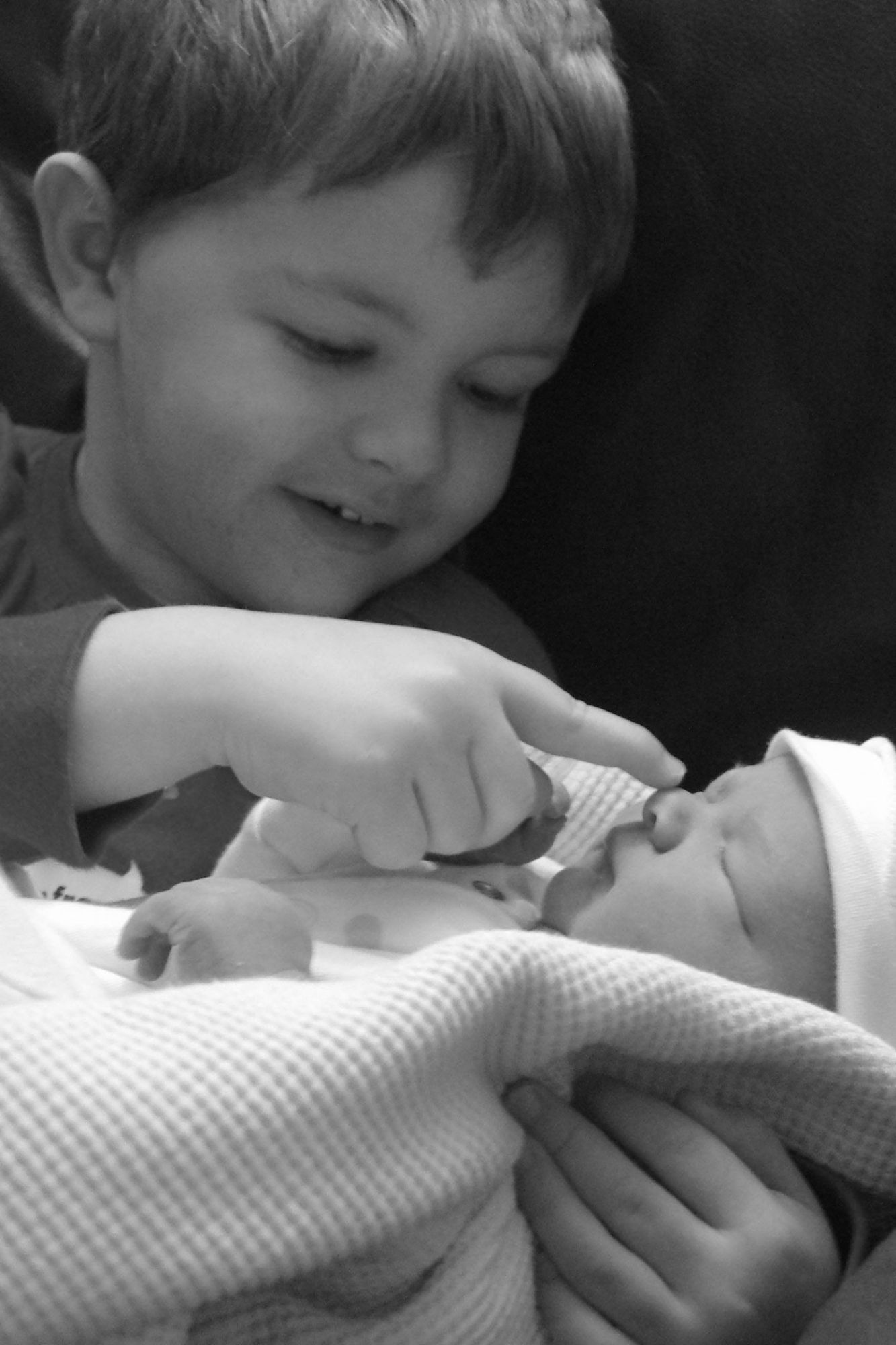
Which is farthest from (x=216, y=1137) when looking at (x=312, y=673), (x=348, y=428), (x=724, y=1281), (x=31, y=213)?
(x=31, y=213)

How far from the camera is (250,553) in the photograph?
120 cm

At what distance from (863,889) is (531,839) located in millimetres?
242

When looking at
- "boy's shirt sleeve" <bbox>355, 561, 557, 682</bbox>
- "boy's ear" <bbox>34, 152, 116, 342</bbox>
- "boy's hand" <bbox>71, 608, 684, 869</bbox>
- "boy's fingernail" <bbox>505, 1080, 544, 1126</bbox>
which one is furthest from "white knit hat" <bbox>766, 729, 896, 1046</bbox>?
"boy's ear" <bbox>34, 152, 116, 342</bbox>

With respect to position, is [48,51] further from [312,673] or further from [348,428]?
[312,673]

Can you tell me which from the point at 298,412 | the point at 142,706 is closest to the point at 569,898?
the point at 142,706

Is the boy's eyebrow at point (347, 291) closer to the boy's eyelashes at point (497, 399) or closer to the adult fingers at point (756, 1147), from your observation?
the boy's eyelashes at point (497, 399)

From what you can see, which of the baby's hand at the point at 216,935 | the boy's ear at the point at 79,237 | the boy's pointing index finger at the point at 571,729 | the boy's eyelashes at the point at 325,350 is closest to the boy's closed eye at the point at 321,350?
the boy's eyelashes at the point at 325,350

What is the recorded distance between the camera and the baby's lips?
102cm

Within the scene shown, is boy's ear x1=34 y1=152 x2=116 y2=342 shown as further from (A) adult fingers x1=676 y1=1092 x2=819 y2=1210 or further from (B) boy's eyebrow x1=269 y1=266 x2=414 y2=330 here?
(A) adult fingers x1=676 y1=1092 x2=819 y2=1210

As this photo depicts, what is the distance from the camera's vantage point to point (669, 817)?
0.95 metres

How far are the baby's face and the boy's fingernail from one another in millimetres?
186

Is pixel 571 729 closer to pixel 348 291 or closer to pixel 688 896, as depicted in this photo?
pixel 688 896

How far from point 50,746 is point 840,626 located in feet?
2.08

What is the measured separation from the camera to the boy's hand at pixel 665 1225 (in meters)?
0.68
